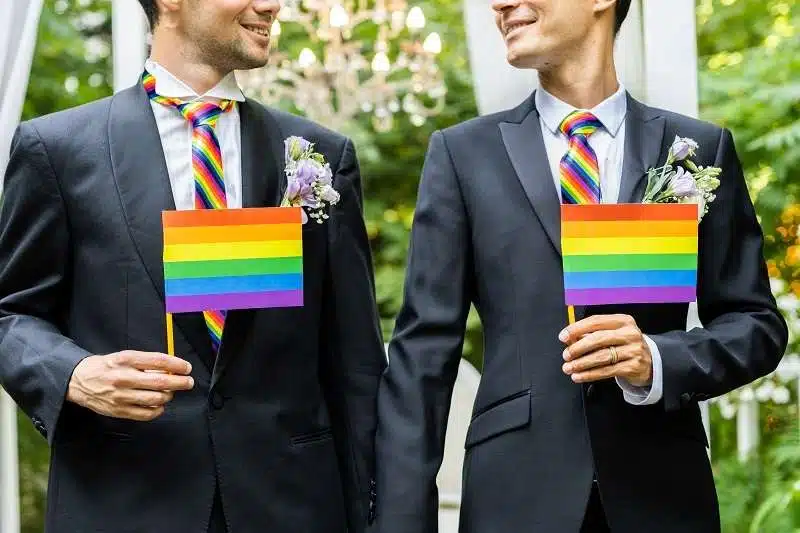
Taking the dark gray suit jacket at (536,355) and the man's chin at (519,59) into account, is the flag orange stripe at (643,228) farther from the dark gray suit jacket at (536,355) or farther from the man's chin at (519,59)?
the man's chin at (519,59)

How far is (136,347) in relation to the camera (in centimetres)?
246

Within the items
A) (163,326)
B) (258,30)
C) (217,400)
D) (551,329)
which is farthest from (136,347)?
(551,329)

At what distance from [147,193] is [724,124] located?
3.29 metres

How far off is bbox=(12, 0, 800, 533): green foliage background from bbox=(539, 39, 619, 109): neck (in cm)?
77

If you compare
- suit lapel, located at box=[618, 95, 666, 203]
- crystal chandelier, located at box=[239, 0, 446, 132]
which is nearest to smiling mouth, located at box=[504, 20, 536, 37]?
suit lapel, located at box=[618, 95, 666, 203]

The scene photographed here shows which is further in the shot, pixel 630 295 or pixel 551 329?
pixel 551 329

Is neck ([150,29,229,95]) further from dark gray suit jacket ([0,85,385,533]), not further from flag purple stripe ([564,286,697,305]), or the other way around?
flag purple stripe ([564,286,697,305])

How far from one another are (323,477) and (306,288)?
362 mm

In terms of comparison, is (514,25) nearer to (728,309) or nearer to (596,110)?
(596,110)

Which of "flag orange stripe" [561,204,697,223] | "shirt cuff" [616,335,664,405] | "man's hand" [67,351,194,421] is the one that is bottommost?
"shirt cuff" [616,335,664,405]

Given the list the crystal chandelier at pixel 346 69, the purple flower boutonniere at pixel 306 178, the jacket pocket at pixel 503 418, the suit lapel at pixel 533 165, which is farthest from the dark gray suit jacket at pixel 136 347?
the crystal chandelier at pixel 346 69

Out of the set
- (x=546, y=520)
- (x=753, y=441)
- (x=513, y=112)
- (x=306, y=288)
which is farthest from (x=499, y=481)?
(x=753, y=441)

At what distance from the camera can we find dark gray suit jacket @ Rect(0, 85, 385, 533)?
244 centimetres

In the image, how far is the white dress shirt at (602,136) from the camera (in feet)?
8.05
